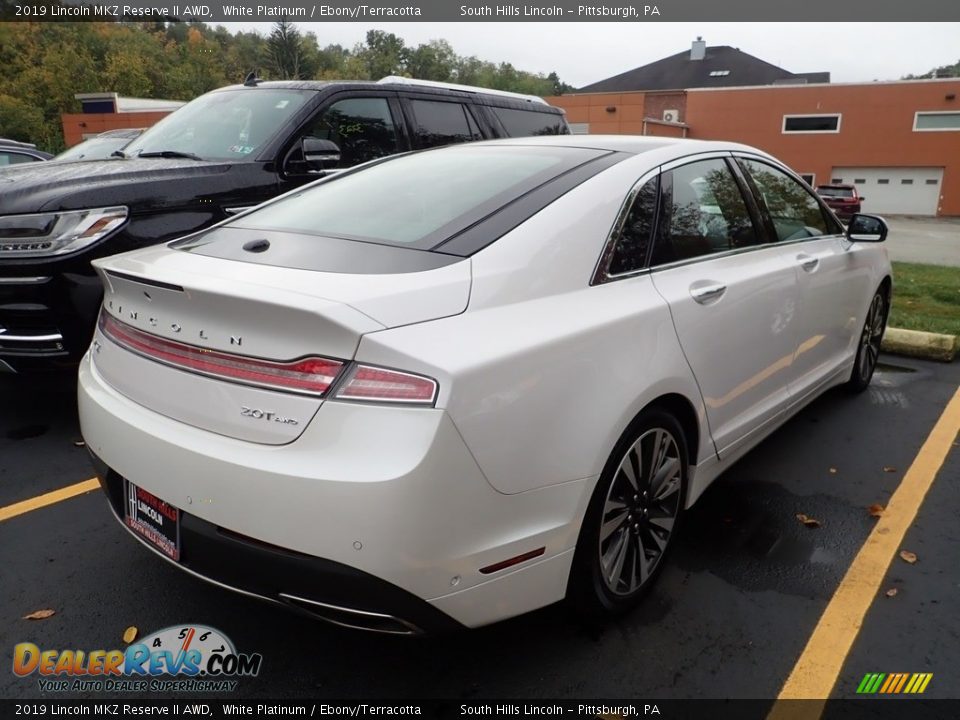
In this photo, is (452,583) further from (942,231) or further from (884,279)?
(942,231)

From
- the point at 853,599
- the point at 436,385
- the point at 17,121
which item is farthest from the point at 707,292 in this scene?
the point at 17,121

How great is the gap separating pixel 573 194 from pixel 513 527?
114 cm

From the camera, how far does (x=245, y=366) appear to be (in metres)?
1.89

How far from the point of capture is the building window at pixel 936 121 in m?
30.4

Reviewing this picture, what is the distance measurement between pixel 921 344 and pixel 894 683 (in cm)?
Result: 447

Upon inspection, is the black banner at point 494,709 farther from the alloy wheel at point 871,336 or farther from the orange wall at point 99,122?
the orange wall at point 99,122

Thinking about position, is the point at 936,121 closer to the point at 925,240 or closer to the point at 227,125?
the point at 925,240

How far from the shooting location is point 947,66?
86188 mm

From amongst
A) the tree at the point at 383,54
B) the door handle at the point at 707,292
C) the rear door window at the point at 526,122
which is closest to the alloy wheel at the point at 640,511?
the door handle at the point at 707,292

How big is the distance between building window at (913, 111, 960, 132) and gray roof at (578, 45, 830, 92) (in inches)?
758

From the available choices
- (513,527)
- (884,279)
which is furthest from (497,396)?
(884,279)

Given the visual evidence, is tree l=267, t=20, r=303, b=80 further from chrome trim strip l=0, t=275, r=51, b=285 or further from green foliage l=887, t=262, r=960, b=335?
chrome trim strip l=0, t=275, r=51, b=285

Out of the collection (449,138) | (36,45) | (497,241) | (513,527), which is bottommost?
(513,527)

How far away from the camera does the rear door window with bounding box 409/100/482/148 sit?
5574 mm
